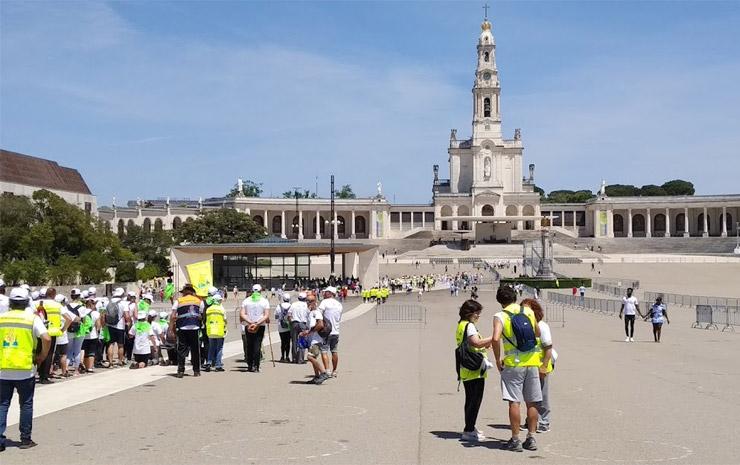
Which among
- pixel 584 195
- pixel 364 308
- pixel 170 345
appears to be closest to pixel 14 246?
pixel 364 308

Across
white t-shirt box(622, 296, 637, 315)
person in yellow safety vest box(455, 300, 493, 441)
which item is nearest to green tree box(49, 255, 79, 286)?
white t-shirt box(622, 296, 637, 315)

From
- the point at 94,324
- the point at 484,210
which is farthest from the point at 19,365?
the point at 484,210

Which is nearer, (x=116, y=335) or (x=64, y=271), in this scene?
(x=116, y=335)

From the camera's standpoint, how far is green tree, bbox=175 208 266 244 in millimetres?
96938

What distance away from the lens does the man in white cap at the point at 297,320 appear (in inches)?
707

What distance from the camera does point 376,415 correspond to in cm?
1193

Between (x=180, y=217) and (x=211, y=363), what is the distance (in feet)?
369

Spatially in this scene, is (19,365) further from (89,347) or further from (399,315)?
(399,315)

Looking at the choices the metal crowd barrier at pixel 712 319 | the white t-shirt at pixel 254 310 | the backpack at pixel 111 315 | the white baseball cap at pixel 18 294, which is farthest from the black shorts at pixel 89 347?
the metal crowd barrier at pixel 712 319

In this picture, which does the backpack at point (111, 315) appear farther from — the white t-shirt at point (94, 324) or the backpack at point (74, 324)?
the backpack at point (74, 324)

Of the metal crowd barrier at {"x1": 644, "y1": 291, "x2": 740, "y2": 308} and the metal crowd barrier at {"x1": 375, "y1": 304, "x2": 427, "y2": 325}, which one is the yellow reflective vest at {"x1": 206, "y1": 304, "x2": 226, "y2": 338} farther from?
the metal crowd barrier at {"x1": 644, "y1": 291, "x2": 740, "y2": 308}

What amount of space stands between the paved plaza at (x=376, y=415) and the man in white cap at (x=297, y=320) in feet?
2.45

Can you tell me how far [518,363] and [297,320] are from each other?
8.78m

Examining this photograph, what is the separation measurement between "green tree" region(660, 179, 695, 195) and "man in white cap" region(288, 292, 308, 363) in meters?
167
